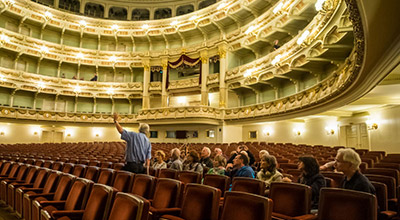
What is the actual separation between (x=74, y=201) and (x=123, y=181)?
2.58 ft

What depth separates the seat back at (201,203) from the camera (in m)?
2.37

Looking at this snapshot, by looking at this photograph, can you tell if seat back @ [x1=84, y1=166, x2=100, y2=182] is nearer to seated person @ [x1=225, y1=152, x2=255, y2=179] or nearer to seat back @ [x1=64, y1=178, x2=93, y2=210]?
seat back @ [x1=64, y1=178, x2=93, y2=210]

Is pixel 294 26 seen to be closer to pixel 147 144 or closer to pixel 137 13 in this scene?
pixel 147 144

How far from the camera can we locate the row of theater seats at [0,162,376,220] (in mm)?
2053

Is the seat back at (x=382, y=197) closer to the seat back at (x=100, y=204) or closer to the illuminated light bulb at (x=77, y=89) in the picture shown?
the seat back at (x=100, y=204)

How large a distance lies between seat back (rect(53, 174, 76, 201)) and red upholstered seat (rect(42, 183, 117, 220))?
0.54m

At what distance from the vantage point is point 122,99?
78.0ft

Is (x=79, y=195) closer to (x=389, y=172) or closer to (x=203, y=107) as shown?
(x=389, y=172)

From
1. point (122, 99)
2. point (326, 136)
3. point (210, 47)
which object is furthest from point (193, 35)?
point (326, 136)

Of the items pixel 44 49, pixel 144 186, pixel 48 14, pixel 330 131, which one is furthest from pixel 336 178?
pixel 48 14

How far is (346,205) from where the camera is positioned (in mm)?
2213

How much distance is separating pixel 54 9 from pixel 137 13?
7.50 meters

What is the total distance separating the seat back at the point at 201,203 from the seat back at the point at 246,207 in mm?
134

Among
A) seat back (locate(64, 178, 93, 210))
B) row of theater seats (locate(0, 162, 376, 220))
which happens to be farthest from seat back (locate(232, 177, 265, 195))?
seat back (locate(64, 178, 93, 210))
